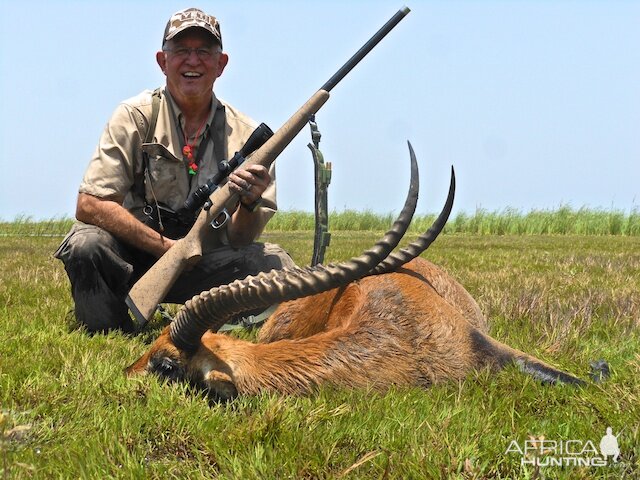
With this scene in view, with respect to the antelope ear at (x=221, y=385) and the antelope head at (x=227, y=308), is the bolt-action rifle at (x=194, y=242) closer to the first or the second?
the antelope head at (x=227, y=308)

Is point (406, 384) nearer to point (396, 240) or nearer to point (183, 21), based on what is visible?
point (396, 240)

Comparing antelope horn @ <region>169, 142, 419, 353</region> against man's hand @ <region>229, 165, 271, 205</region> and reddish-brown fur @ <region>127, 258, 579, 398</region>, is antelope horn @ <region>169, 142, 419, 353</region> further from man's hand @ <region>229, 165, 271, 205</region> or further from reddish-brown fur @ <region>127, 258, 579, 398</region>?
man's hand @ <region>229, 165, 271, 205</region>

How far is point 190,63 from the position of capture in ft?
19.0

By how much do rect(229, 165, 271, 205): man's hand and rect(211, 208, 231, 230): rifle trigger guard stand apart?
6.8 inches

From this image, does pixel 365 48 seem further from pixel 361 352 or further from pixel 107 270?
pixel 361 352

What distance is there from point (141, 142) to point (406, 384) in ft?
10.1

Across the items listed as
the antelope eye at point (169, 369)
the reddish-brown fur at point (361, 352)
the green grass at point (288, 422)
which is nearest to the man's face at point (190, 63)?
the green grass at point (288, 422)

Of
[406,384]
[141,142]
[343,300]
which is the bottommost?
[406,384]

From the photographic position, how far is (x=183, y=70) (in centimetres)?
579

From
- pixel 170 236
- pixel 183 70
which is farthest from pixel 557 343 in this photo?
pixel 183 70

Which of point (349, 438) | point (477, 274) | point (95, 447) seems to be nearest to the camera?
point (95, 447)

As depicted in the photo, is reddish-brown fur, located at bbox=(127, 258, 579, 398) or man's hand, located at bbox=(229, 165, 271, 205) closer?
reddish-brown fur, located at bbox=(127, 258, 579, 398)

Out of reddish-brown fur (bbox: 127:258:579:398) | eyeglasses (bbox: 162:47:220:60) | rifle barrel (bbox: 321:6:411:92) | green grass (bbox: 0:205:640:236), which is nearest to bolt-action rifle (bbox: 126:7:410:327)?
rifle barrel (bbox: 321:6:411:92)

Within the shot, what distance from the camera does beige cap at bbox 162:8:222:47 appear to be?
5.65 meters
